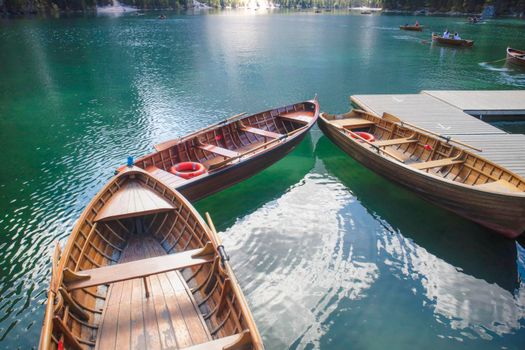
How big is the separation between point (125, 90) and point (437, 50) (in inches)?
1859

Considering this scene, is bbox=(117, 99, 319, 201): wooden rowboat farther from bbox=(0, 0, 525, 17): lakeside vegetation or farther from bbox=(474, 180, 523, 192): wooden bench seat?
bbox=(0, 0, 525, 17): lakeside vegetation

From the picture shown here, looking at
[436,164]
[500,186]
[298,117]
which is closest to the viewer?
[500,186]

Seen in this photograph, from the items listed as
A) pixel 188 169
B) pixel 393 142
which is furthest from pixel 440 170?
pixel 188 169

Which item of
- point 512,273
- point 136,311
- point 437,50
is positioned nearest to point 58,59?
point 136,311

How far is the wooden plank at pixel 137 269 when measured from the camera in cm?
782

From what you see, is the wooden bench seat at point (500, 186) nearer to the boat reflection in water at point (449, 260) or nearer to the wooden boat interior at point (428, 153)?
the wooden boat interior at point (428, 153)

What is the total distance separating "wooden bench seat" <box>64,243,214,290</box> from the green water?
296 centimetres

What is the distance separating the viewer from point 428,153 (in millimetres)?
17094

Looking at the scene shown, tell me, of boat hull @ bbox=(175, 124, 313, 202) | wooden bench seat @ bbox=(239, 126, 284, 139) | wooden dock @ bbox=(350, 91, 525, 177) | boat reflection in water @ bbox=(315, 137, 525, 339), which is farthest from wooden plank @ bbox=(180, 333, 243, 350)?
wooden dock @ bbox=(350, 91, 525, 177)

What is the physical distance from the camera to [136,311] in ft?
27.4

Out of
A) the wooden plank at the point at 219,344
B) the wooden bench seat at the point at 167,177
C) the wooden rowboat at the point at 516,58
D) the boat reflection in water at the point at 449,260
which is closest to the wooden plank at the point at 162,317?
the wooden plank at the point at 219,344

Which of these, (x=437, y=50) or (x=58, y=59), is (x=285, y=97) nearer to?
(x=58, y=59)

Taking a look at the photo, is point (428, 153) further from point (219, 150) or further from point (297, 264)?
point (219, 150)

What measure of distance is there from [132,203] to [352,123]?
1391 centimetres
